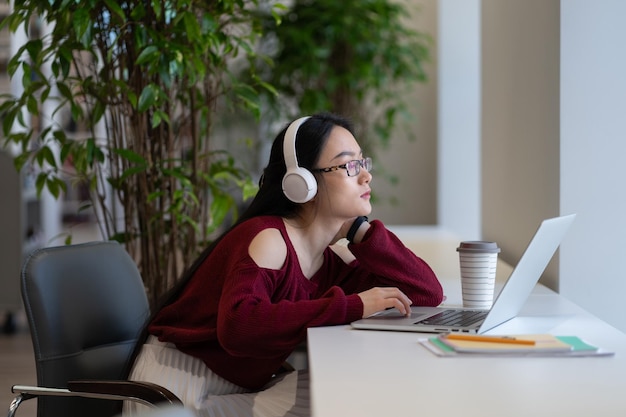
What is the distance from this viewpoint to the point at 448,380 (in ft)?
4.70

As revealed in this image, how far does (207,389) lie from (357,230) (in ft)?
1.72

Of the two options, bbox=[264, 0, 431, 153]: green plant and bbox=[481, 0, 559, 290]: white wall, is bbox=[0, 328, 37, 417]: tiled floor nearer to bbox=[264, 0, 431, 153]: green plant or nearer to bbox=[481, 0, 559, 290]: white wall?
bbox=[481, 0, 559, 290]: white wall

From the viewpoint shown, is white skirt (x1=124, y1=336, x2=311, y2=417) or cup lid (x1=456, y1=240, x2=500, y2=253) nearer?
white skirt (x1=124, y1=336, x2=311, y2=417)

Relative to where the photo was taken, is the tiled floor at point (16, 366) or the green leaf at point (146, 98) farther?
the tiled floor at point (16, 366)

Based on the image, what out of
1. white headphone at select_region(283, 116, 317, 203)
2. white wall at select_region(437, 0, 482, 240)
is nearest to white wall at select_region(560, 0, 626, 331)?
white headphone at select_region(283, 116, 317, 203)

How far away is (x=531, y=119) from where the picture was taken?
9.28 ft

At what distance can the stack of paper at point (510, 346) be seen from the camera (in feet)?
5.25

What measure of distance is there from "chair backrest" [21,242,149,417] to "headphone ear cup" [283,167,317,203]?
49 cm

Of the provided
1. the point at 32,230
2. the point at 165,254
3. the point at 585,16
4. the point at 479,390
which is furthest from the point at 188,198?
the point at 32,230

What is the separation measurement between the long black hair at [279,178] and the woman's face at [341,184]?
0.02m

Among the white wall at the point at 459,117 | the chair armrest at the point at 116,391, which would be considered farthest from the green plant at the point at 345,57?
the chair armrest at the point at 116,391

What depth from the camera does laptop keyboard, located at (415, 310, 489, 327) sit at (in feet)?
6.26

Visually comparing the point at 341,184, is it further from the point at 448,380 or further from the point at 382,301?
the point at 448,380

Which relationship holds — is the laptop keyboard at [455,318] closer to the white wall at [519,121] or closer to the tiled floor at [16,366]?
the white wall at [519,121]
